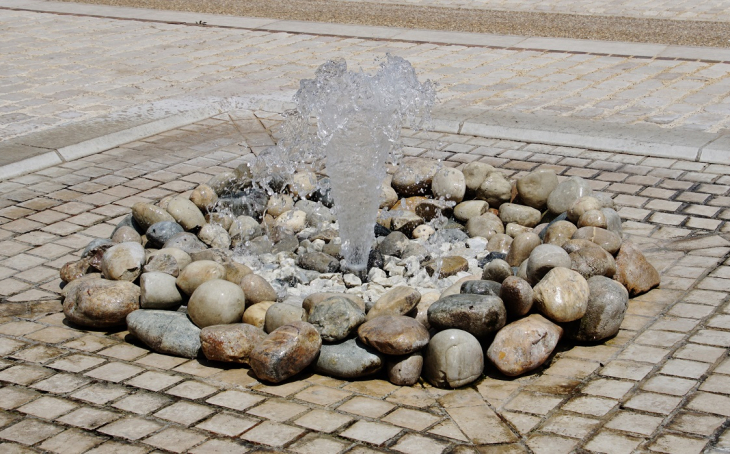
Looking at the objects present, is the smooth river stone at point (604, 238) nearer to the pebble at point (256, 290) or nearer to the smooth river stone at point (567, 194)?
the smooth river stone at point (567, 194)

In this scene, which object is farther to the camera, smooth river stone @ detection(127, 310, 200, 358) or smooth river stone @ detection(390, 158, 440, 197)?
smooth river stone @ detection(390, 158, 440, 197)

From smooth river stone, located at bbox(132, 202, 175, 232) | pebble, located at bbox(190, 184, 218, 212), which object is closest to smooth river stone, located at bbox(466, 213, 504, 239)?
pebble, located at bbox(190, 184, 218, 212)

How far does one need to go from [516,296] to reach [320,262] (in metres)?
1.48

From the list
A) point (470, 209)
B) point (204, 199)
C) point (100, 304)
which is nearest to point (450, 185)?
point (470, 209)

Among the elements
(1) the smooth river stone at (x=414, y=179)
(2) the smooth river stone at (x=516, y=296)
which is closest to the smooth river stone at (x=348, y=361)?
(2) the smooth river stone at (x=516, y=296)

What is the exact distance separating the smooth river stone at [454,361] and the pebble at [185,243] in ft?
6.03

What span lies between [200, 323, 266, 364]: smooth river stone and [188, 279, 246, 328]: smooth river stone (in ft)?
0.60

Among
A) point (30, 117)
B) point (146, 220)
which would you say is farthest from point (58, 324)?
point (30, 117)

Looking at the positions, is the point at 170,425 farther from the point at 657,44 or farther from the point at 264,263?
the point at 657,44

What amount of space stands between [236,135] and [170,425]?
455 cm

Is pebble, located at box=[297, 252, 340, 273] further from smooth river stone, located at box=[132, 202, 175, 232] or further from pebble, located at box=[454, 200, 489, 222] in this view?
pebble, located at box=[454, 200, 489, 222]

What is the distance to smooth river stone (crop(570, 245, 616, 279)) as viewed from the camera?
186 inches

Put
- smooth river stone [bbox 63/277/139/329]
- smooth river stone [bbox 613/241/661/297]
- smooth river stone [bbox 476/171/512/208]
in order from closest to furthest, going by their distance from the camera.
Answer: smooth river stone [bbox 63/277/139/329] < smooth river stone [bbox 613/241/661/297] < smooth river stone [bbox 476/171/512/208]

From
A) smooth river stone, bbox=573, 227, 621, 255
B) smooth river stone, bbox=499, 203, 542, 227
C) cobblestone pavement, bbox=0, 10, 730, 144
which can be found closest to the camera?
smooth river stone, bbox=573, 227, 621, 255
